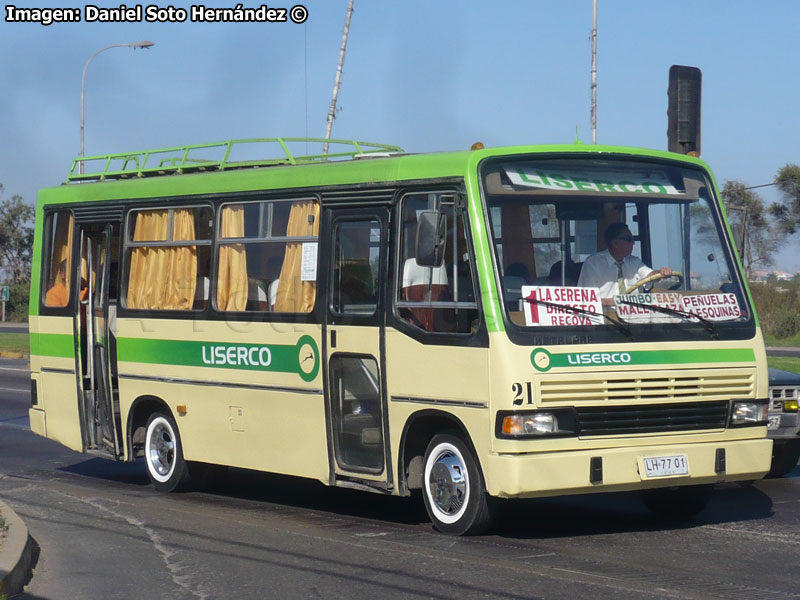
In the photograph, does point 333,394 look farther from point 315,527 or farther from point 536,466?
point 536,466

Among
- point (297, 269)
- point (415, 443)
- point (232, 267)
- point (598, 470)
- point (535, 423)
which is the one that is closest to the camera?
point (535, 423)

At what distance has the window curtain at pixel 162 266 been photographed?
40.2 feet

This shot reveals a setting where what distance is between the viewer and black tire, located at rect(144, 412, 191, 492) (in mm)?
12414

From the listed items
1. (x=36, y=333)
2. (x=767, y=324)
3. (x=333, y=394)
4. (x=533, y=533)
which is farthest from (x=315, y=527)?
(x=767, y=324)

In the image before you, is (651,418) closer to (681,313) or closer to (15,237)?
(681,313)

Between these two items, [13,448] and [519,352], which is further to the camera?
[13,448]

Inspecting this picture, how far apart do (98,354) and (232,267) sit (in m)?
2.41

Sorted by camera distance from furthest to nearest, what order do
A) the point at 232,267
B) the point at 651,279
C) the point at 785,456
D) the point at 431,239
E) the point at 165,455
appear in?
the point at 165,455, the point at 785,456, the point at 232,267, the point at 651,279, the point at 431,239

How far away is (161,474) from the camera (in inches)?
499

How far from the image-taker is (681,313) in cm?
948

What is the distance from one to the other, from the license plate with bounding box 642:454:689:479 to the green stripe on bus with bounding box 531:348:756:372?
64 cm

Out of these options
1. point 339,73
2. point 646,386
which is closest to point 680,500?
point 646,386

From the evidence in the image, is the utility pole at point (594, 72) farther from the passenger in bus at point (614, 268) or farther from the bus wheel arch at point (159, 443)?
the passenger in bus at point (614, 268)

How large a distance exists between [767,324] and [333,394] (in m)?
39.9
